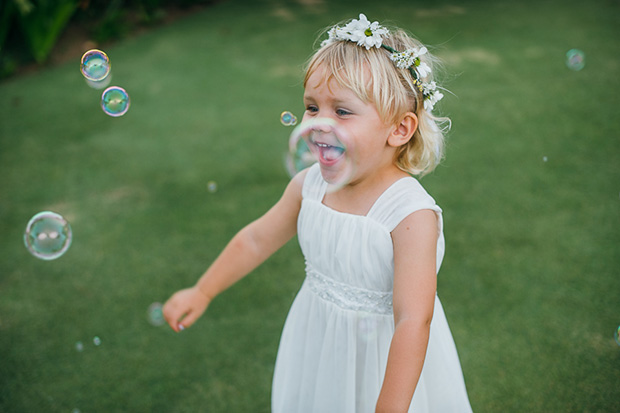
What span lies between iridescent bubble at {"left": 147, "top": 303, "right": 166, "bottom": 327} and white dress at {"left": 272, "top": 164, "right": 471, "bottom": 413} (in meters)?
1.02

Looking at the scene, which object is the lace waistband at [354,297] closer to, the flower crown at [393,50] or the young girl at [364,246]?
the young girl at [364,246]

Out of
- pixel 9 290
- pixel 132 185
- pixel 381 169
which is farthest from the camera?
pixel 132 185

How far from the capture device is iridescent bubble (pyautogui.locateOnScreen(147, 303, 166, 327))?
2.47 metres

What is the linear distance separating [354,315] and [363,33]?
2.52 ft

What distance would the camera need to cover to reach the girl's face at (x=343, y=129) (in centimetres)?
134

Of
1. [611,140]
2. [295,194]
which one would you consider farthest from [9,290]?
[611,140]

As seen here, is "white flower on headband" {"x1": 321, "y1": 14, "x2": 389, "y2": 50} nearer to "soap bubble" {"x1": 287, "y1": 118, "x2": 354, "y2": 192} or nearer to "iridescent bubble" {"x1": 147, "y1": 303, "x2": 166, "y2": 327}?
"soap bubble" {"x1": 287, "y1": 118, "x2": 354, "y2": 192}

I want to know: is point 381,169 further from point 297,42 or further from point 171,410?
point 297,42

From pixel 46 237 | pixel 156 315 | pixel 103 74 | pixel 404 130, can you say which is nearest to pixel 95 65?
pixel 103 74

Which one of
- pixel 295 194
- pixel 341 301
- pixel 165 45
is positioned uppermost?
pixel 295 194

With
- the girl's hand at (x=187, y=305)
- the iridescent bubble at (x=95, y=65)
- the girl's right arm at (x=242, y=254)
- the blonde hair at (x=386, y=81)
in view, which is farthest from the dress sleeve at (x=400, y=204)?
the iridescent bubble at (x=95, y=65)

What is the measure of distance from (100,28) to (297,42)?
2705 millimetres

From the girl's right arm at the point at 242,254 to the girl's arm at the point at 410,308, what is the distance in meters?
0.44

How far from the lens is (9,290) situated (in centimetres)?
301
